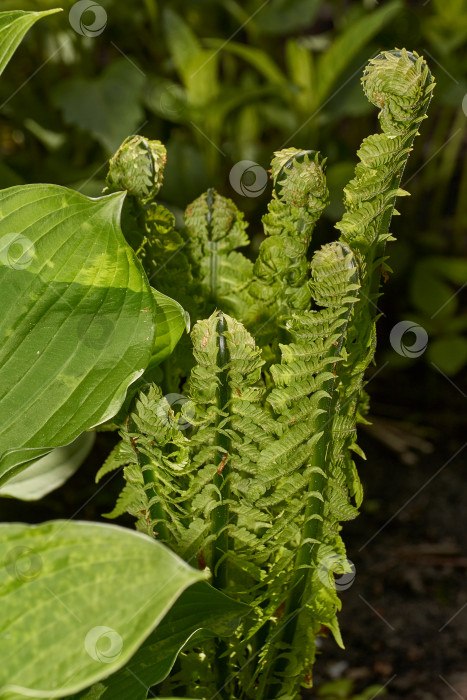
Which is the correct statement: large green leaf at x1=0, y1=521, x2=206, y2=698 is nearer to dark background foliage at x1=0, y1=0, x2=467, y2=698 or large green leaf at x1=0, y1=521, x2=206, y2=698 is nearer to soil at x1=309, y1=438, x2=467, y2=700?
soil at x1=309, y1=438, x2=467, y2=700

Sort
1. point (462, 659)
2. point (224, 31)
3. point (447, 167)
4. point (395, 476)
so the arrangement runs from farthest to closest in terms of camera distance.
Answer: point (224, 31) → point (447, 167) → point (395, 476) → point (462, 659)

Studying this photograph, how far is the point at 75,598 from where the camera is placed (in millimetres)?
292

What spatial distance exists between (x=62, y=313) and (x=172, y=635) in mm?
186

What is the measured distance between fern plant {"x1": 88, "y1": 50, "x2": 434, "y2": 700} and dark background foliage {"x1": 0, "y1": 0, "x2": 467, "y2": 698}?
612 mm

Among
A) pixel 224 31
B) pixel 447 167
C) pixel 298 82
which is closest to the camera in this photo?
pixel 298 82

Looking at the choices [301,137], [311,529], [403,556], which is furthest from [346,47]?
[311,529]

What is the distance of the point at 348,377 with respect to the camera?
0.38 metres

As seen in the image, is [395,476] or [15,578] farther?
[395,476]

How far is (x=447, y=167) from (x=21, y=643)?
1.50m

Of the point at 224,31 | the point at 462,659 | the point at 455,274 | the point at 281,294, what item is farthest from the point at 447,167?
the point at 281,294

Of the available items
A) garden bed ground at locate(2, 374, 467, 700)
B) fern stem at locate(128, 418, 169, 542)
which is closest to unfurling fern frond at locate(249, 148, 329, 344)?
fern stem at locate(128, 418, 169, 542)

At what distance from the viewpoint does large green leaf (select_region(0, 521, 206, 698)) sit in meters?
0.27

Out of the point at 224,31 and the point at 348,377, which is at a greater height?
the point at 224,31

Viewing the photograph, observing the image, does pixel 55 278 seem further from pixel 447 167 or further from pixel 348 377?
pixel 447 167
